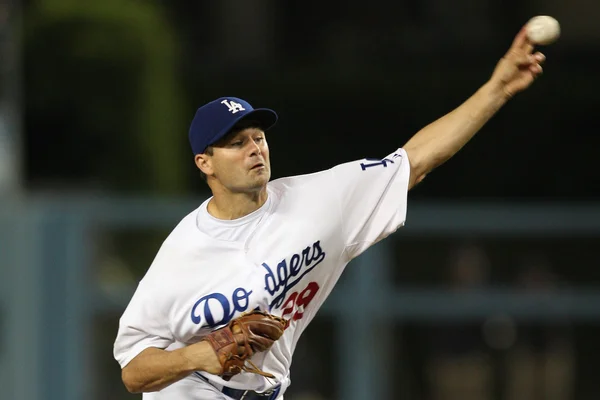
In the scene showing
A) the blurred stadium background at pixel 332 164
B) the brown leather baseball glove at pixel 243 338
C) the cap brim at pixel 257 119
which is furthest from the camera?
the blurred stadium background at pixel 332 164

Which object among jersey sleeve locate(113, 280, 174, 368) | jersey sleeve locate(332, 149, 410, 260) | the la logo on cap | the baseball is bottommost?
jersey sleeve locate(113, 280, 174, 368)

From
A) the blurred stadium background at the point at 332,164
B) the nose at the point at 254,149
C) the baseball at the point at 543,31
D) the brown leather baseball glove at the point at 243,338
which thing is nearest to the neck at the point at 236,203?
the nose at the point at 254,149

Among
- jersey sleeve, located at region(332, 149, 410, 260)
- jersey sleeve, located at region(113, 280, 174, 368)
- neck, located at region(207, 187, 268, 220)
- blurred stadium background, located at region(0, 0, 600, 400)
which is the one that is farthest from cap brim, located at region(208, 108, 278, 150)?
blurred stadium background, located at region(0, 0, 600, 400)

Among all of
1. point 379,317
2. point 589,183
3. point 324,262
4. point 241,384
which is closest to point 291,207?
point 324,262

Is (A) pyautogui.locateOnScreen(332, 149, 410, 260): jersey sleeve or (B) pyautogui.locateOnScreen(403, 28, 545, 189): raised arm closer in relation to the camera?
(B) pyautogui.locateOnScreen(403, 28, 545, 189): raised arm

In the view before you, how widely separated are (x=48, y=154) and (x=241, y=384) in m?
12.2

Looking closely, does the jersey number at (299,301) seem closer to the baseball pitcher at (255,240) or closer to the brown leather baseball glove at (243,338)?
the baseball pitcher at (255,240)

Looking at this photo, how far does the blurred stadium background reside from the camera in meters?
9.12

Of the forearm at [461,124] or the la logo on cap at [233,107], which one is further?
the forearm at [461,124]

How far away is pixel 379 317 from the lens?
9133 millimetres

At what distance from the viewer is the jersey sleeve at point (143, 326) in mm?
4605

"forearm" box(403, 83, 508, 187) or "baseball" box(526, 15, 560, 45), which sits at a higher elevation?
"baseball" box(526, 15, 560, 45)

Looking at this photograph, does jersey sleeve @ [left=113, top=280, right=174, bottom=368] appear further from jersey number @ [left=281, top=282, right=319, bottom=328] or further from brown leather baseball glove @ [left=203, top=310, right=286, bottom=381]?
jersey number @ [left=281, top=282, right=319, bottom=328]

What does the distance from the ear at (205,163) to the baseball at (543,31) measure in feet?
4.03
